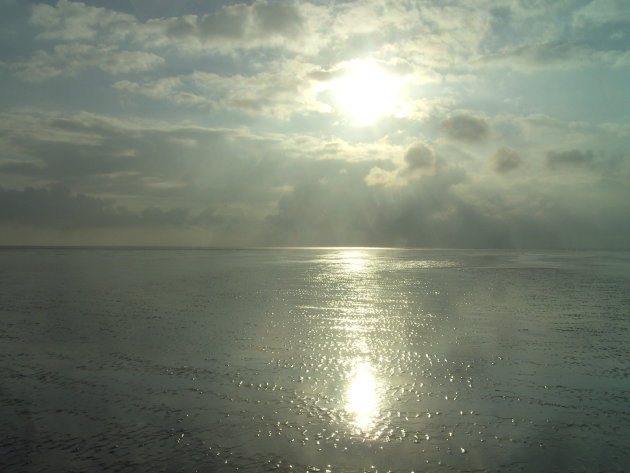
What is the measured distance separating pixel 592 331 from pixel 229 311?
1874 centimetres

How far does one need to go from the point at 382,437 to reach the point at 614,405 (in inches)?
252

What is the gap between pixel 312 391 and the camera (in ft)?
45.0

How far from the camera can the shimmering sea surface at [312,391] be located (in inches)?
378

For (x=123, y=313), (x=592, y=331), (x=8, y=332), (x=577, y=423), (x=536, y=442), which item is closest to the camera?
(x=536, y=442)

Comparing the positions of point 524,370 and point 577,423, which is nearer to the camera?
point 577,423

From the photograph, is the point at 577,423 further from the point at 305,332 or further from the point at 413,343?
the point at 305,332

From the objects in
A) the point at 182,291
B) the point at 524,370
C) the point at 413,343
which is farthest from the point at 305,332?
the point at 182,291

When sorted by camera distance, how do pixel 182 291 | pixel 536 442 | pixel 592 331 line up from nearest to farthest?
pixel 536 442 < pixel 592 331 < pixel 182 291

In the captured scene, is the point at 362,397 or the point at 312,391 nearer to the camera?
the point at 362,397

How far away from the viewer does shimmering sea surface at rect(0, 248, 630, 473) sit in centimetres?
960

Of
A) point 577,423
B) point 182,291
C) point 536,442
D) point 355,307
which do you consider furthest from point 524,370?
point 182,291

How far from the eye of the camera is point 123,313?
27844mm

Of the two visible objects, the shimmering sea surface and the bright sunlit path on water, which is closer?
the shimmering sea surface

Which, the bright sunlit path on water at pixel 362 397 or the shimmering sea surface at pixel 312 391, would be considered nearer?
the shimmering sea surface at pixel 312 391
